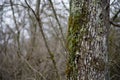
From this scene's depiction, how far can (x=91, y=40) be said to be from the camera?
93.0 inches

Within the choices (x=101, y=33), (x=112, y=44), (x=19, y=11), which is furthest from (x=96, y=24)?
(x=19, y=11)

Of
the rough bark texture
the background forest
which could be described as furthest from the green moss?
the background forest

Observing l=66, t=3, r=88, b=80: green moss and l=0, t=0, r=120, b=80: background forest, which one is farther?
l=0, t=0, r=120, b=80: background forest

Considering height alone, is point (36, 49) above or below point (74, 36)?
below

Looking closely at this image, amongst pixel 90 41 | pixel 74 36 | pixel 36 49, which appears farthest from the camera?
pixel 36 49

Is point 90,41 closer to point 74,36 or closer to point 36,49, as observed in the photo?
point 74,36

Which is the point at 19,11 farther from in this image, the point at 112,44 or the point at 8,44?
the point at 112,44

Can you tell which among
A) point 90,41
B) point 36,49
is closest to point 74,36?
point 90,41

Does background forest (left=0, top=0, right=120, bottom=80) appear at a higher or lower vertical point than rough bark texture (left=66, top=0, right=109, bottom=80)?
lower

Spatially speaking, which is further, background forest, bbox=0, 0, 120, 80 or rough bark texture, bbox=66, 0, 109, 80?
background forest, bbox=0, 0, 120, 80

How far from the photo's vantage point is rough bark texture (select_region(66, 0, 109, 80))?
2363 mm

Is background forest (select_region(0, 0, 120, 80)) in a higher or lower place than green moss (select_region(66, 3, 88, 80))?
lower

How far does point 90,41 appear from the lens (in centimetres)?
236

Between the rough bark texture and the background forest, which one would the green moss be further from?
the background forest
